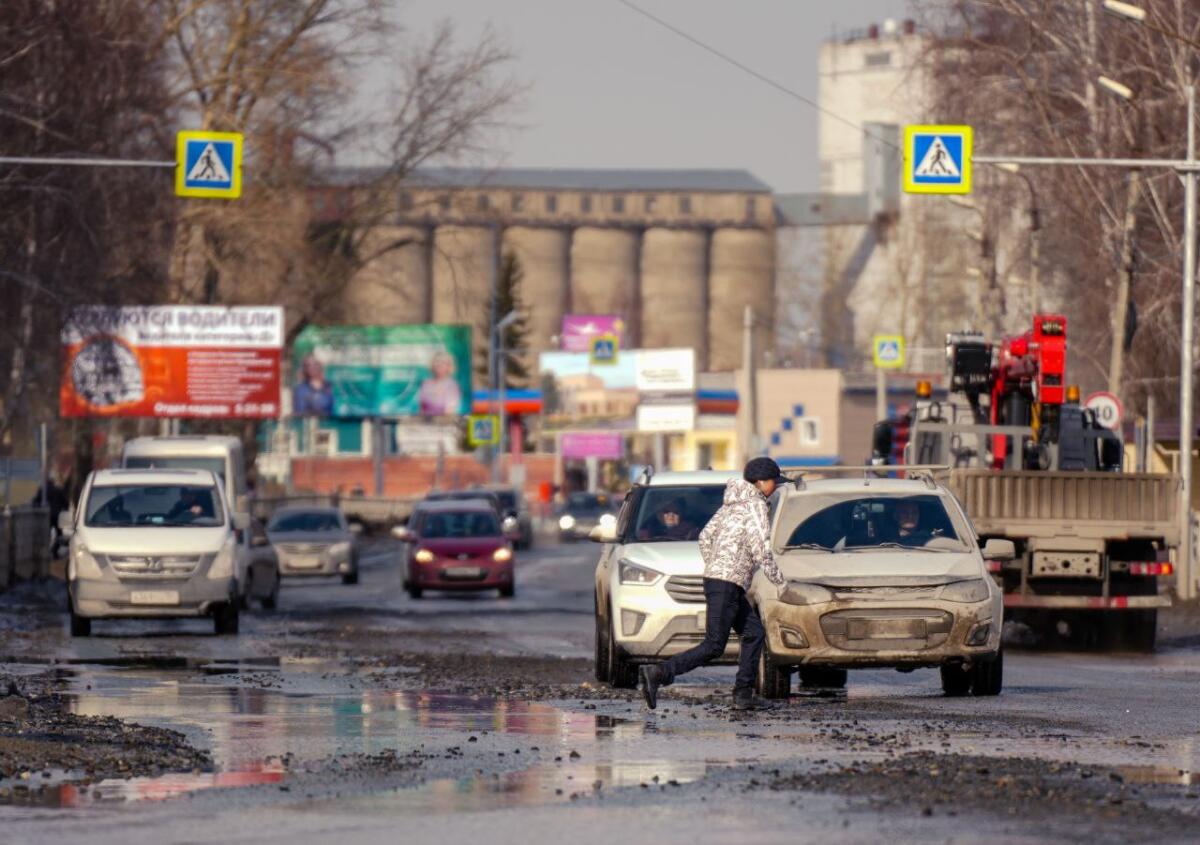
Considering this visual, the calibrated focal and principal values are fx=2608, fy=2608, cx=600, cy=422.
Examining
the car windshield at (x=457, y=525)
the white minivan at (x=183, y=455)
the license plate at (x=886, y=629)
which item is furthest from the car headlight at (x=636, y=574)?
the car windshield at (x=457, y=525)

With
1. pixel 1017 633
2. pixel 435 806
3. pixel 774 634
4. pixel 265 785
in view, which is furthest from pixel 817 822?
pixel 1017 633

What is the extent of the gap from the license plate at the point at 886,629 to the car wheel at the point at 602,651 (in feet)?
8.20

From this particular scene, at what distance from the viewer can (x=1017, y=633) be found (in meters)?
29.6

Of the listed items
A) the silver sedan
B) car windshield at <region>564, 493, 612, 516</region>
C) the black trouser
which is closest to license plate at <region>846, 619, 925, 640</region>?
the black trouser

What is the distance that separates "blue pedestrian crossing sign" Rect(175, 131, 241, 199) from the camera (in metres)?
33.7

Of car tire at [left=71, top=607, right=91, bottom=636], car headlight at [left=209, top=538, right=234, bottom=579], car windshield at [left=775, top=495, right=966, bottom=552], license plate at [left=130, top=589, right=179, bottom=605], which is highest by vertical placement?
car windshield at [left=775, top=495, right=966, bottom=552]

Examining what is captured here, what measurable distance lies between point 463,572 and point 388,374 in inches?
1463

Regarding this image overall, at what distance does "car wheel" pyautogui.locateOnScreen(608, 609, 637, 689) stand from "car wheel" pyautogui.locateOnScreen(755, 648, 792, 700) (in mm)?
1701

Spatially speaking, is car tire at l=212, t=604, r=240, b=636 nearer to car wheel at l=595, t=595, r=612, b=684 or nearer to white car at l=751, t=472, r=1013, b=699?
car wheel at l=595, t=595, r=612, b=684

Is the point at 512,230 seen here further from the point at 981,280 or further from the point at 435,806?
the point at 435,806

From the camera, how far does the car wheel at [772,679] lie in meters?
18.1

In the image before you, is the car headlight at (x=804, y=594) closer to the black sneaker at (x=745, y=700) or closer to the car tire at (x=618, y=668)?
the black sneaker at (x=745, y=700)

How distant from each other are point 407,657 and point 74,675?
3.92 m

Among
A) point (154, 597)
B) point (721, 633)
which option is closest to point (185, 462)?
point (154, 597)
